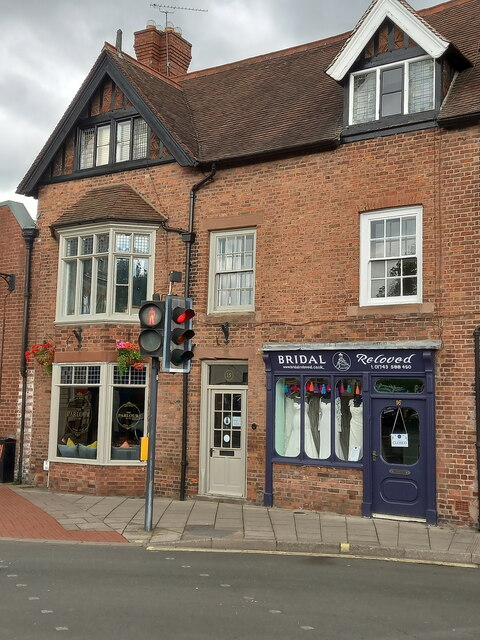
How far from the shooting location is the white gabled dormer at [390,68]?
42.0ft

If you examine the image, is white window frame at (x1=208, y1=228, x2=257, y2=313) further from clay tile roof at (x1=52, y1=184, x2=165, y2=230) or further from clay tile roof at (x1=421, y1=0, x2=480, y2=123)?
clay tile roof at (x1=421, y1=0, x2=480, y2=123)

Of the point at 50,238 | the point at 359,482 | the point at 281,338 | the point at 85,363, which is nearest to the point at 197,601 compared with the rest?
the point at 359,482

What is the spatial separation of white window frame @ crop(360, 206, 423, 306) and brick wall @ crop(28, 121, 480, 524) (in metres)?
0.14

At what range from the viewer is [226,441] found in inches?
563

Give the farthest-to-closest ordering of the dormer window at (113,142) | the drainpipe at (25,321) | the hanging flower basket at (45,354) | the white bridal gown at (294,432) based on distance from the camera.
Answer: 1. the drainpipe at (25,321)
2. the dormer window at (113,142)
3. the hanging flower basket at (45,354)
4. the white bridal gown at (294,432)

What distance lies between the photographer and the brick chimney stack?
19.9 meters

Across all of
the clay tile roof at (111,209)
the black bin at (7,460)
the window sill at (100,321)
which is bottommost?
the black bin at (7,460)

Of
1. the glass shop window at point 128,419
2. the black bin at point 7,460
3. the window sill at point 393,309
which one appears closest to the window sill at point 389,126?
the window sill at point 393,309

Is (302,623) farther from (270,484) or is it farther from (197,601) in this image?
(270,484)

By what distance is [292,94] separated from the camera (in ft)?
52.1

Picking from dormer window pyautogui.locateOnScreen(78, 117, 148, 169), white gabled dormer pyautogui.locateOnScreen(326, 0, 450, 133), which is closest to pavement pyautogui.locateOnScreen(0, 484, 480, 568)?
white gabled dormer pyautogui.locateOnScreen(326, 0, 450, 133)

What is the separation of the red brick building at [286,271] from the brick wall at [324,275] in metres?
0.04

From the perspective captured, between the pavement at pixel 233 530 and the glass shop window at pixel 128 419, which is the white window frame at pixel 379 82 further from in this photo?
the pavement at pixel 233 530

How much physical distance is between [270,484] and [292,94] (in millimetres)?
8523
